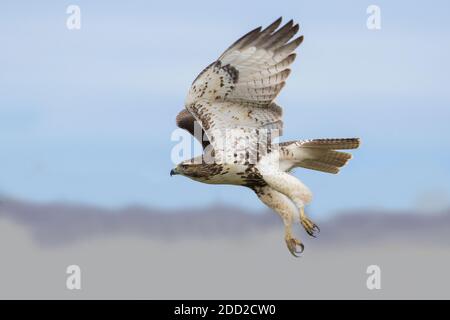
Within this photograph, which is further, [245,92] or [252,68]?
[245,92]

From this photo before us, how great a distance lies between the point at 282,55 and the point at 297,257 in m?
2.61

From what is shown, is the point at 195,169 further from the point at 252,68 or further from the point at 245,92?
the point at 252,68

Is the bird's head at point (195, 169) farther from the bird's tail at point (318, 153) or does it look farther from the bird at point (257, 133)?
the bird's tail at point (318, 153)

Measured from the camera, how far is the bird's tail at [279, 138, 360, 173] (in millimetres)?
20641

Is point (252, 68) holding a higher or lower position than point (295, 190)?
higher

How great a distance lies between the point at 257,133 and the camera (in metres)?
20.7

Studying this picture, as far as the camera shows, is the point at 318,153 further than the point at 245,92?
Yes

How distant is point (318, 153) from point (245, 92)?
1246mm

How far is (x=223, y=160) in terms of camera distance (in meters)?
20.4

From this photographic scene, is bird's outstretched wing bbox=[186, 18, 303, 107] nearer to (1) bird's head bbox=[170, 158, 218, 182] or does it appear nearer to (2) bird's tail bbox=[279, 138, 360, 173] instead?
(2) bird's tail bbox=[279, 138, 360, 173]

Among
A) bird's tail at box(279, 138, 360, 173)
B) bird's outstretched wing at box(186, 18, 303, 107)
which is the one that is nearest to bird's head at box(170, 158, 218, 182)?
bird's outstretched wing at box(186, 18, 303, 107)

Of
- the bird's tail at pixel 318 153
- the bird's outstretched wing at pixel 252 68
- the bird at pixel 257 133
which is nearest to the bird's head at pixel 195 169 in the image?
the bird at pixel 257 133

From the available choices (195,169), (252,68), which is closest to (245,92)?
(252,68)

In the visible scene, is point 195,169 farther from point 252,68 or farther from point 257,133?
point 252,68
